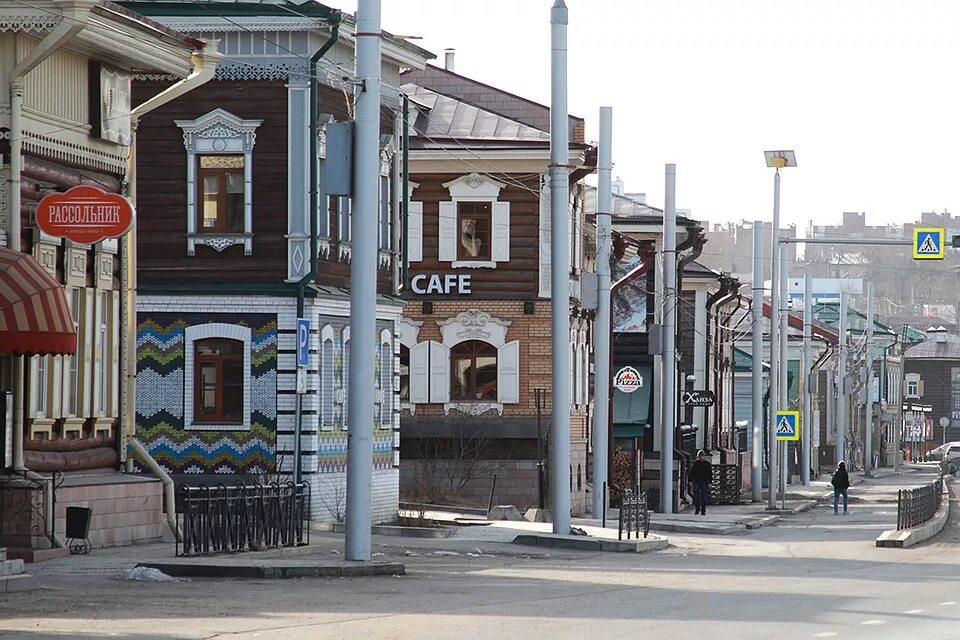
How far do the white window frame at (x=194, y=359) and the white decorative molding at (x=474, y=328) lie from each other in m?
11.7

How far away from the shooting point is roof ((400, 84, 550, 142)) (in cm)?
4331

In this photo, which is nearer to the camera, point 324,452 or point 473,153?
point 324,452

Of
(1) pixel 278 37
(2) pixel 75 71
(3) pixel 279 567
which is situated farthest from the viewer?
(1) pixel 278 37

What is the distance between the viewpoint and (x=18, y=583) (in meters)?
18.1

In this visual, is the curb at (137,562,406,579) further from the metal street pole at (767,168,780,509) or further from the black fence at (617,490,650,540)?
the metal street pole at (767,168,780,509)

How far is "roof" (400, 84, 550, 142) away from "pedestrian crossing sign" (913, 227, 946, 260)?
9108 millimetres

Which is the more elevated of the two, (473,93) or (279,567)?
(473,93)

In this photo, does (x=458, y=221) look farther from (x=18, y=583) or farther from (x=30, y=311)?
(x=18, y=583)

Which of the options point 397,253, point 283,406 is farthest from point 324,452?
point 397,253

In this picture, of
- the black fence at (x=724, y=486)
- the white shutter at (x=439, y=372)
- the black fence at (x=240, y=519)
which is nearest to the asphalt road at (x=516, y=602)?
the black fence at (x=240, y=519)

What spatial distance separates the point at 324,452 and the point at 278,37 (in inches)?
282

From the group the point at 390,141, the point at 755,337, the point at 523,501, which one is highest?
the point at 390,141

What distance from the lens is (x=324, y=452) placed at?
3250 centimetres

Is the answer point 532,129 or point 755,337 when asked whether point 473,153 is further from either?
point 755,337
